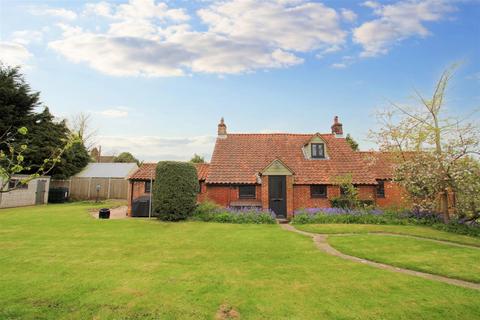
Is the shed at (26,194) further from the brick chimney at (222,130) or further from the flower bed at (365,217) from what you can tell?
the flower bed at (365,217)

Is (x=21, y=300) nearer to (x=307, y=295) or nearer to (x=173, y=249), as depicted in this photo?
(x=173, y=249)

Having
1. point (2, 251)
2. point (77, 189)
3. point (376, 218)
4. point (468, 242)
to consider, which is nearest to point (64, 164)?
point (77, 189)

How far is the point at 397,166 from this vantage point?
616 inches

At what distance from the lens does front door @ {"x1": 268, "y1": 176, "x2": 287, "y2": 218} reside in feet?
59.9

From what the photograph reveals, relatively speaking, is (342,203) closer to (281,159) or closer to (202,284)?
(281,159)

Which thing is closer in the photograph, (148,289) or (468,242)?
(148,289)

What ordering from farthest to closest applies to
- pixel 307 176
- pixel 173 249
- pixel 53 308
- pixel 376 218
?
pixel 307 176 < pixel 376 218 < pixel 173 249 < pixel 53 308

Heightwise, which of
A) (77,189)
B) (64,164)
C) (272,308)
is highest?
(64,164)

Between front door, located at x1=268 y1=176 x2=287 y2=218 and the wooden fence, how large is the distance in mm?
20805

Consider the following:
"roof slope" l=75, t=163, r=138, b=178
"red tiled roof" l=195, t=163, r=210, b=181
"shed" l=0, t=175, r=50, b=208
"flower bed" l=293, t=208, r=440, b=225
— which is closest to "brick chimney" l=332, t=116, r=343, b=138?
"flower bed" l=293, t=208, r=440, b=225

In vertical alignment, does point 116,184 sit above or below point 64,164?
below

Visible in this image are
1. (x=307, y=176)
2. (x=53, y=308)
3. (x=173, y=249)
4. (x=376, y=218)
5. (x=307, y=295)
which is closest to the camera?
(x=53, y=308)

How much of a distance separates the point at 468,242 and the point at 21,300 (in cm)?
1529

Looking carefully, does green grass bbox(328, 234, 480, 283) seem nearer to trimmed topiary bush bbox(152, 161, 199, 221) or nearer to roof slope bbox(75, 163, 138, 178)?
trimmed topiary bush bbox(152, 161, 199, 221)
